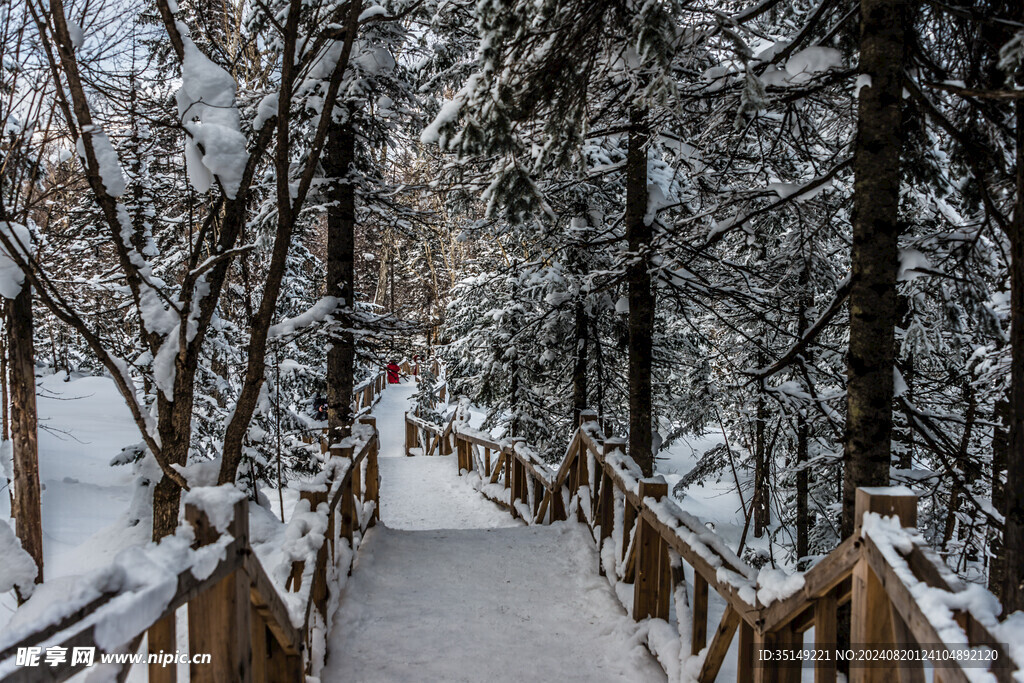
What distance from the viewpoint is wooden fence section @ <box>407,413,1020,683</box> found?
167 centimetres

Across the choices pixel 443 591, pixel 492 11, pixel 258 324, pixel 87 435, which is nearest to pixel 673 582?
pixel 443 591

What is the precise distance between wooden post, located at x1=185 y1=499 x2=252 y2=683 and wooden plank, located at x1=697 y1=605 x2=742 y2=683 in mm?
2145

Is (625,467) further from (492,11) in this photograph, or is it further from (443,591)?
(492,11)

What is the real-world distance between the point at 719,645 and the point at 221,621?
235 cm

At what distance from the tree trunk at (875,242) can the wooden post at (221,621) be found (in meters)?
3.36

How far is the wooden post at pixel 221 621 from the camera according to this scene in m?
2.06

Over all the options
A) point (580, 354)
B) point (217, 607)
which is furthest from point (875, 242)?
point (580, 354)

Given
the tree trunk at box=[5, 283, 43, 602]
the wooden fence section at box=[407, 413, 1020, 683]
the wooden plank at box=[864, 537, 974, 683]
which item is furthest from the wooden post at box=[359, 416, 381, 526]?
the wooden plank at box=[864, 537, 974, 683]

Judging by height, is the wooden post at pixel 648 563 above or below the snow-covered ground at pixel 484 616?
above

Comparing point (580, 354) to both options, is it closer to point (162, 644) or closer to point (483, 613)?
point (483, 613)

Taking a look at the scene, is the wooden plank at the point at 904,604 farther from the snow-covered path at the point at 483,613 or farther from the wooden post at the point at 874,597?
the snow-covered path at the point at 483,613

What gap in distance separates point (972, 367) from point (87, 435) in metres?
18.1

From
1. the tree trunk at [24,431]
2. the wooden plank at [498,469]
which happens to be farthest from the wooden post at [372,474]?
the tree trunk at [24,431]

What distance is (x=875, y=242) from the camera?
365 centimetres
